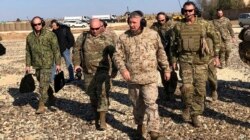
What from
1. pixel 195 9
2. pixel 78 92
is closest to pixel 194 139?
pixel 195 9

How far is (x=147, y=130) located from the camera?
24.0ft

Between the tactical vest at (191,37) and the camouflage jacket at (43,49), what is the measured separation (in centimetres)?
300

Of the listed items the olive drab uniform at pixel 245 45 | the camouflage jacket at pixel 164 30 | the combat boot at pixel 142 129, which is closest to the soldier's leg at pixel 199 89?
the olive drab uniform at pixel 245 45

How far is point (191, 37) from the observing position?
8.00 m

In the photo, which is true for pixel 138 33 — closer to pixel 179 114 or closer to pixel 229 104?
pixel 179 114

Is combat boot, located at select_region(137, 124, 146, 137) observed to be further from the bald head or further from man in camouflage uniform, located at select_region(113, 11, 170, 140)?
the bald head

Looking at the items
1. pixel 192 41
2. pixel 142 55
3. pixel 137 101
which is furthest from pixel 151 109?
pixel 192 41

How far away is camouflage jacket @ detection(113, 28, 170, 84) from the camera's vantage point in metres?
7.09

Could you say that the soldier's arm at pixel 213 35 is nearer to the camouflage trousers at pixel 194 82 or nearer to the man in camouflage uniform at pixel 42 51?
the camouflage trousers at pixel 194 82

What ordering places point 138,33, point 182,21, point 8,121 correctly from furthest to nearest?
point 8,121, point 182,21, point 138,33

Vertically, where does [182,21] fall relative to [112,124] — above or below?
above

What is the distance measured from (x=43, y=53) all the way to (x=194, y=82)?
3409 mm

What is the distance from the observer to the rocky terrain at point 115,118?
8109mm

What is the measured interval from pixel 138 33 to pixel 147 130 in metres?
1.57
